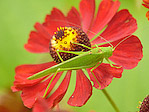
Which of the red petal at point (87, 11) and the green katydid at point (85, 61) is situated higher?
the red petal at point (87, 11)

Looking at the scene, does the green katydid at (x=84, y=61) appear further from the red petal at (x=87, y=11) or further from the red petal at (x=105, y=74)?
the red petal at (x=87, y=11)

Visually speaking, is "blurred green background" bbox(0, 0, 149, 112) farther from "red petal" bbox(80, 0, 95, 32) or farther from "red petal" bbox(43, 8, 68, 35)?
"red petal" bbox(43, 8, 68, 35)

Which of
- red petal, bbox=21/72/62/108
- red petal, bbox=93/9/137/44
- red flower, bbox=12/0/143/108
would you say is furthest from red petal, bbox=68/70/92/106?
red petal, bbox=93/9/137/44

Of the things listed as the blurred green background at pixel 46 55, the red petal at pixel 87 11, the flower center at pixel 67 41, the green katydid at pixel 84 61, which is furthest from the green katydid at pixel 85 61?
the blurred green background at pixel 46 55

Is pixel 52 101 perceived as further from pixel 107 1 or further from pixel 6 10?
pixel 6 10

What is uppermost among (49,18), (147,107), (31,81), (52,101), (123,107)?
(49,18)

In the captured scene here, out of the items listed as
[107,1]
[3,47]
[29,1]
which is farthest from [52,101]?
[29,1]

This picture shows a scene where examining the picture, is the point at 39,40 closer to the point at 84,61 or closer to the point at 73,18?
the point at 73,18
